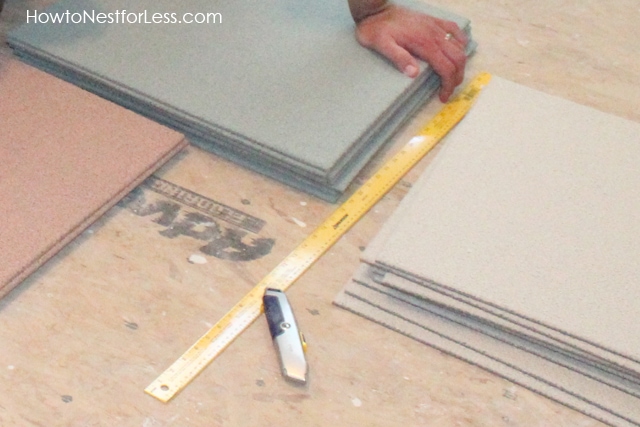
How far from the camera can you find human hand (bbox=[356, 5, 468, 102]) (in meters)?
1.31

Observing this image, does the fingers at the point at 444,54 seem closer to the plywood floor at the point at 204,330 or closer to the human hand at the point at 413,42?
the human hand at the point at 413,42

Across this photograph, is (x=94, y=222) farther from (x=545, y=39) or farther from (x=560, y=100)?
(x=545, y=39)

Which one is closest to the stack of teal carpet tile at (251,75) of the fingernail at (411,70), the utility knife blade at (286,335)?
the fingernail at (411,70)

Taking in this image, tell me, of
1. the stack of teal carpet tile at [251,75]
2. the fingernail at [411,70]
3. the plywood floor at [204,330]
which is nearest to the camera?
the plywood floor at [204,330]

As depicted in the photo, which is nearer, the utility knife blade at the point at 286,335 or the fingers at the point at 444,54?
the utility knife blade at the point at 286,335

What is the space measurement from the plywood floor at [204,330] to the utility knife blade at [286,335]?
0.02 meters

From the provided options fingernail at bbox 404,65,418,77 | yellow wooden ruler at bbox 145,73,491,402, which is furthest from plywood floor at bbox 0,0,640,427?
fingernail at bbox 404,65,418,77

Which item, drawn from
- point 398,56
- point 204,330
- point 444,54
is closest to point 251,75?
point 398,56

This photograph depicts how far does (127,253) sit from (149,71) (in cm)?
41

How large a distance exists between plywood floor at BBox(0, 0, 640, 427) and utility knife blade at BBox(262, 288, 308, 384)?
19mm

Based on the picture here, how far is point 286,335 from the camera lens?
92cm

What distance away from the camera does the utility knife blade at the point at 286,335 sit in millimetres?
889

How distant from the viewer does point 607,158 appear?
113cm

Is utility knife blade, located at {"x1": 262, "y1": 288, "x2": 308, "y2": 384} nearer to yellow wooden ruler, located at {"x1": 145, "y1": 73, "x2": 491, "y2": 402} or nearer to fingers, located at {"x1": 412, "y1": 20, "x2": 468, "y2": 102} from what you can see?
yellow wooden ruler, located at {"x1": 145, "y1": 73, "x2": 491, "y2": 402}
